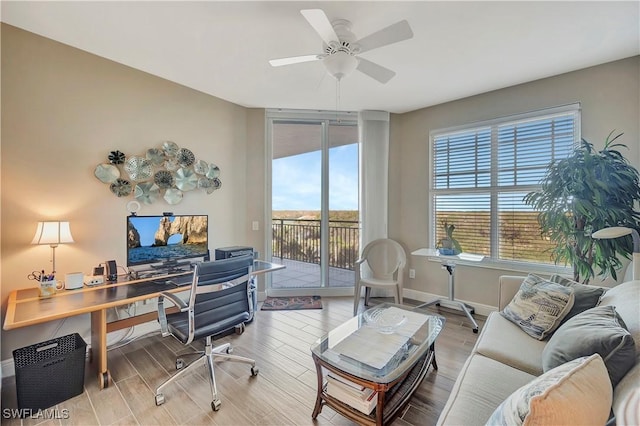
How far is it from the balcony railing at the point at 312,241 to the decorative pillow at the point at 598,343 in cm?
→ 278

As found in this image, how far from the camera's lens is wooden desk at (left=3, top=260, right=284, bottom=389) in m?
1.66

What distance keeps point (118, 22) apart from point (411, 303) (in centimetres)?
419

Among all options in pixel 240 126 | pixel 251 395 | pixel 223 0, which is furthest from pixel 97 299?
pixel 240 126

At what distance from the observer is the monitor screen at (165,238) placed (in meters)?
2.48

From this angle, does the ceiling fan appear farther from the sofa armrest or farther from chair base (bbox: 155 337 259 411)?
chair base (bbox: 155 337 259 411)

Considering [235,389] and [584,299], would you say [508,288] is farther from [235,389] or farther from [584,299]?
[235,389]

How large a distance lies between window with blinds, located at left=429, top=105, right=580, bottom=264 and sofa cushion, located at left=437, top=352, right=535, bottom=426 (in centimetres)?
207

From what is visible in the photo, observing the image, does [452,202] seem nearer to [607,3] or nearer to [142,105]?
[607,3]

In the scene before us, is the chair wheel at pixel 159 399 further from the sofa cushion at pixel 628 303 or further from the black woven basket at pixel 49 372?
the sofa cushion at pixel 628 303

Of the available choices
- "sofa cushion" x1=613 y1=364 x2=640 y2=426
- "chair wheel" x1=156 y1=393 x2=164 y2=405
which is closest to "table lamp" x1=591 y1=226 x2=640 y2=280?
"sofa cushion" x1=613 y1=364 x2=640 y2=426

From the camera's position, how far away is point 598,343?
3.48 ft

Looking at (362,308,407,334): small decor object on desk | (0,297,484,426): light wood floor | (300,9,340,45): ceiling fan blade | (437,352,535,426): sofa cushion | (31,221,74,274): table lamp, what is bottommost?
(0,297,484,426): light wood floor

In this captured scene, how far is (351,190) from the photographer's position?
405cm

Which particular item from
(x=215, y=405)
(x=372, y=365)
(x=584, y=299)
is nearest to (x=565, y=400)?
(x=372, y=365)
